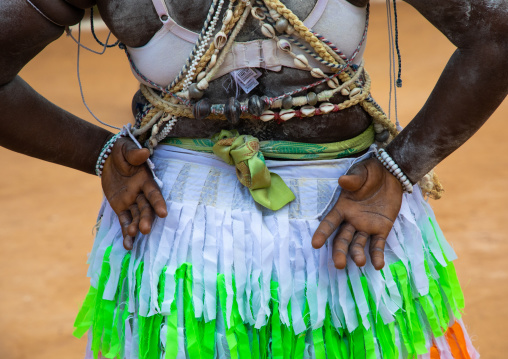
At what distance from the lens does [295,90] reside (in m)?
1.26

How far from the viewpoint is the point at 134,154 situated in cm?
129

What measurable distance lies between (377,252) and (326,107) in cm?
30

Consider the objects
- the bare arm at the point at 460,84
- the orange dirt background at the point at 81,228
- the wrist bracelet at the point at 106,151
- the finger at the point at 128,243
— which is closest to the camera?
the bare arm at the point at 460,84

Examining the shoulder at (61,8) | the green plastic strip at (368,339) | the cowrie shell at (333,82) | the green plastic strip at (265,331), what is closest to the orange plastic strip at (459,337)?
the green plastic strip at (265,331)

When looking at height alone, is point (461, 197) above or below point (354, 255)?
below

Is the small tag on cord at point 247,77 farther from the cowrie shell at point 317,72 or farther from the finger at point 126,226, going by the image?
the finger at point 126,226

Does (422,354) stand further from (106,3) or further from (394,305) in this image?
(106,3)

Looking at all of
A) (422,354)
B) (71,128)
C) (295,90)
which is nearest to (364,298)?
(422,354)

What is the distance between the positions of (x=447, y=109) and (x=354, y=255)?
1.05 ft

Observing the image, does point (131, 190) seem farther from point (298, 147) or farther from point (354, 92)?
point (354, 92)

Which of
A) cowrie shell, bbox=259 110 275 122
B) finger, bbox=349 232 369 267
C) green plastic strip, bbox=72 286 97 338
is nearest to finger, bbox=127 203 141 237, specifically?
green plastic strip, bbox=72 286 97 338

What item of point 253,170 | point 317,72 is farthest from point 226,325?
point 317,72

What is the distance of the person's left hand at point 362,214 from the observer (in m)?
1.19

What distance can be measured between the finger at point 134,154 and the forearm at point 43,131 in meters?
0.11
